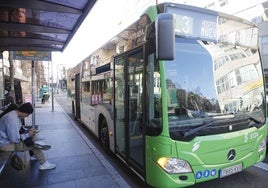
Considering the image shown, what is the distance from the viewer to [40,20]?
6262mm

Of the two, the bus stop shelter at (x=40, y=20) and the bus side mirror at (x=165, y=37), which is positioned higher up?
the bus stop shelter at (x=40, y=20)

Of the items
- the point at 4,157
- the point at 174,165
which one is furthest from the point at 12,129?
the point at 174,165

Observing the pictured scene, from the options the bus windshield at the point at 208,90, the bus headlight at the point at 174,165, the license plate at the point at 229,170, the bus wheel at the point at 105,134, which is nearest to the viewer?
the bus headlight at the point at 174,165

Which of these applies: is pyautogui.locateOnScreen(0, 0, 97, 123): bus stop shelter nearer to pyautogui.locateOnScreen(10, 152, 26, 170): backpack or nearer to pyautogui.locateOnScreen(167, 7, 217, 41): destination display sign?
pyautogui.locateOnScreen(167, 7, 217, 41): destination display sign

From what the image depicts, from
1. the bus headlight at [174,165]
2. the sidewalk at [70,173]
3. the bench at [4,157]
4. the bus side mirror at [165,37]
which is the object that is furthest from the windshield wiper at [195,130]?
the bench at [4,157]

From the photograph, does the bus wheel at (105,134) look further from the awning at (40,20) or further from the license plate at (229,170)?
the license plate at (229,170)

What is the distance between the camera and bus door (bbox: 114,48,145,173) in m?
3.88

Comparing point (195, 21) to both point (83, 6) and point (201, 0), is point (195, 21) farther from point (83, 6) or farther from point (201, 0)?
point (201, 0)

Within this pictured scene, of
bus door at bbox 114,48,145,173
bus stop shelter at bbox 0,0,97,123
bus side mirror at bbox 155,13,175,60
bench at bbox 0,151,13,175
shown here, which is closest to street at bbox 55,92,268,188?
bus door at bbox 114,48,145,173

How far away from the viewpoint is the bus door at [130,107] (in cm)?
388

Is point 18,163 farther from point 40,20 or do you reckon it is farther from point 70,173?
point 40,20

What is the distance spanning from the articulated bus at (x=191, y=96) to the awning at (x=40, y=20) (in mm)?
2009

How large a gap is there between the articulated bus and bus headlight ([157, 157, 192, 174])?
14 mm

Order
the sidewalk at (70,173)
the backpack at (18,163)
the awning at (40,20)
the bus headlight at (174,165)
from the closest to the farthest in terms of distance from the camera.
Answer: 1. the bus headlight at (174,165)
2. the sidewalk at (70,173)
3. the backpack at (18,163)
4. the awning at (40,20)
